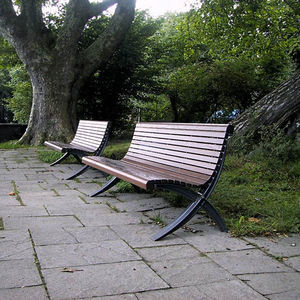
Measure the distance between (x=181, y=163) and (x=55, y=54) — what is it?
8.52 m

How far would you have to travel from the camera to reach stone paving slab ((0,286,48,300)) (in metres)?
2.25

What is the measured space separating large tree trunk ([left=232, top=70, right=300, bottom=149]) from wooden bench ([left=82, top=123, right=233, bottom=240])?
11.6ft

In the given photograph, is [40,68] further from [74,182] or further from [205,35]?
[74,182]

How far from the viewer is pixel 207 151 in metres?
3.81

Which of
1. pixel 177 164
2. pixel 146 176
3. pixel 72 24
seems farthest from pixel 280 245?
pixel 72 24

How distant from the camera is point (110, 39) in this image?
39.1ft

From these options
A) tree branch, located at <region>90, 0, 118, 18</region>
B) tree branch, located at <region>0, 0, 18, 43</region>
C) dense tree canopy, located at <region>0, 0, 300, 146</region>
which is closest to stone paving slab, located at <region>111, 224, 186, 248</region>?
dense tree canopy, located at <region>0, 0, 300, 146</region>

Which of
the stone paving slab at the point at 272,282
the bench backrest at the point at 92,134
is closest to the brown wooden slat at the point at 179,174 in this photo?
the stone paving slab at the point at 272,282

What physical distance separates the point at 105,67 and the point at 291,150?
9144mm

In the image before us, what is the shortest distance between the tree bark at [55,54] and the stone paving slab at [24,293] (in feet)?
29.7

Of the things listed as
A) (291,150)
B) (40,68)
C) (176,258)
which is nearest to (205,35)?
(40,68)

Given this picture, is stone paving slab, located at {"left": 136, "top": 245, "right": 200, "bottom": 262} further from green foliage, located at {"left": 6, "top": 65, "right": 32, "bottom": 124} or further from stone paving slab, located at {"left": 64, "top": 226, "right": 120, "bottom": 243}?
green foliage, located at {"left": 6, "top": 65, "right": 32, "bottom": 124}

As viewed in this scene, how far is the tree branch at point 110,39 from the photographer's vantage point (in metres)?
11.9

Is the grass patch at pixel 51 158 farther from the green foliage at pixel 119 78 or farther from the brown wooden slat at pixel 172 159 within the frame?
the green foliage at pixel 119 78
